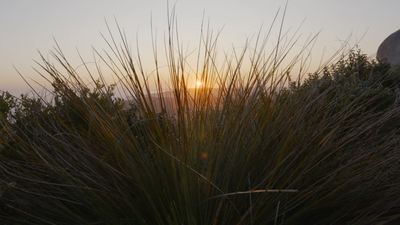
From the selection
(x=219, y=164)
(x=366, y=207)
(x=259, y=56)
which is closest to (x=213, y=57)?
(x=259, y=56)

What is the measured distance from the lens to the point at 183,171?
A: 1875mm

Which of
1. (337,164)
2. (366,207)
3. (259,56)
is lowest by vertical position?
(366,207)

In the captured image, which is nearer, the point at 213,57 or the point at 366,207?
the point at 366,207

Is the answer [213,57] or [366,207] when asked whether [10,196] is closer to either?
[213,57]

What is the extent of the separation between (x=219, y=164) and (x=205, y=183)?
5.3 inches

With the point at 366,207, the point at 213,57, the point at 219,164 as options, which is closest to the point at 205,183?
the point at 219,164

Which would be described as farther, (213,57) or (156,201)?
(213,57)

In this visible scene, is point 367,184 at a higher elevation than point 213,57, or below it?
below

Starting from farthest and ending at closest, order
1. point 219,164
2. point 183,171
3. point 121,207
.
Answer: point 121,207
point 219,164
point 183,171

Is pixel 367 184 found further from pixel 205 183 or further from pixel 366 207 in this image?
pixel 205 183

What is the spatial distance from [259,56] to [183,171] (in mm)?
1154

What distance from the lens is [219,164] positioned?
2027mm

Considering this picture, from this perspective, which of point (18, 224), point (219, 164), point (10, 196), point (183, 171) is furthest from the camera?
point (10, 196)

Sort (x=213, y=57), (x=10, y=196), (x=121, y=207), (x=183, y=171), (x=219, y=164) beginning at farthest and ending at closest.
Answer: (x=213, y=57), (x=10, y=196), (x=121, y=207), (x=219, y=164), (x=183, y=171)
